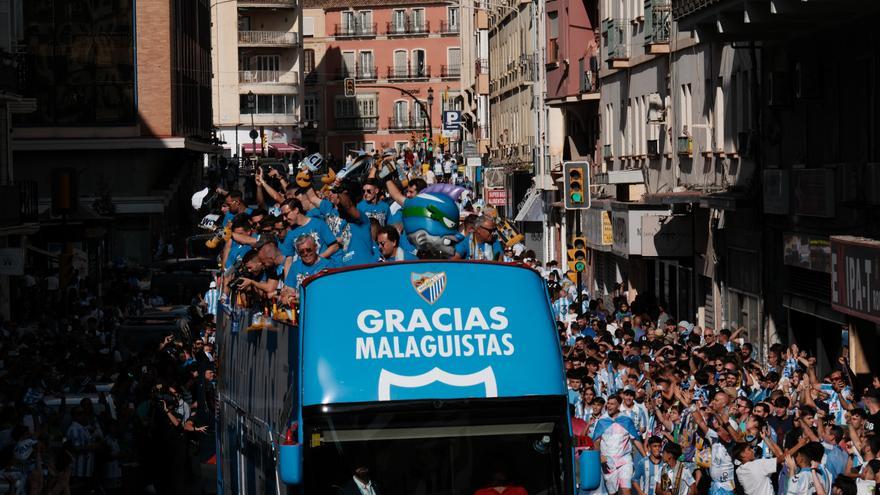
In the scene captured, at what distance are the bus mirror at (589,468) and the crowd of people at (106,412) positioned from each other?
8324mm

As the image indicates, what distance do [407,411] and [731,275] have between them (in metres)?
20.2

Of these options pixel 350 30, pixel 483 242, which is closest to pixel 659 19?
pixel 483 242

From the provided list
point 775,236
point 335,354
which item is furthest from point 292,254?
point 775,236

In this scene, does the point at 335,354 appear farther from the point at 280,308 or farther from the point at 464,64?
the point at 464,64

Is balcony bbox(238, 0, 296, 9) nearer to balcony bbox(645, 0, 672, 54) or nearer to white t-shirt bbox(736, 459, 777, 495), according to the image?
balcony bbox(645, 0, 672, 54)

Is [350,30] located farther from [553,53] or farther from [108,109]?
[553,53]

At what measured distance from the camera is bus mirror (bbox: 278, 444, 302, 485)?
11.0m

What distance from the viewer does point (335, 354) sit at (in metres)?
11.5

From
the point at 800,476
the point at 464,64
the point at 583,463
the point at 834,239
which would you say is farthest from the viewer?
the point at 464,64

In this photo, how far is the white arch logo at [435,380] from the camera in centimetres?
1140

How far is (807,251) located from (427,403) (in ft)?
50.4

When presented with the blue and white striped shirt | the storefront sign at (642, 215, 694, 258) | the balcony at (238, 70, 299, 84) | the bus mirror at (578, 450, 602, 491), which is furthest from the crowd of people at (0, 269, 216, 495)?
the balcony at (238, 70, 299, 84)

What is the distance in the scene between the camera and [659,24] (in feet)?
115

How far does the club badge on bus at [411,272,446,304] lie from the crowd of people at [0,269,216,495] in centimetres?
728
